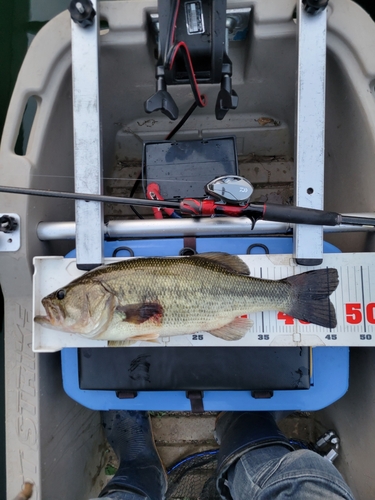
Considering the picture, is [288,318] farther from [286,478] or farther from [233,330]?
[286,478]

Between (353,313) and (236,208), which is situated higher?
(236,208)

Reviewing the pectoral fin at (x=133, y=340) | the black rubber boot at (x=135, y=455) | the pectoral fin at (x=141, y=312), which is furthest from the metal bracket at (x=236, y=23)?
the black rubber boot at (x=135, y=455)

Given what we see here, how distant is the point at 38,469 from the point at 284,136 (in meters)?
2.49

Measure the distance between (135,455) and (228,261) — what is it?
1.49 metres

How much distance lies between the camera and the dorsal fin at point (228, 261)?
162 cm

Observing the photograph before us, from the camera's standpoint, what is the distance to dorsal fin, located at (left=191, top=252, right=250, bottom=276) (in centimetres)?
162

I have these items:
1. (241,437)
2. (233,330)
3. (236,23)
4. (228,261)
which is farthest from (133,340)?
(236,23)

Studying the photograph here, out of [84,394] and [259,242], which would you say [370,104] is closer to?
[259,242]

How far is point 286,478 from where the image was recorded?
1499mm

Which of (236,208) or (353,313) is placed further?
(353,313)

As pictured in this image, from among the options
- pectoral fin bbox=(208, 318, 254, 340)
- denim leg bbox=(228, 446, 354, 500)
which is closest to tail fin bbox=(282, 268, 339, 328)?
pectoral fin bbox=(208, 318, 254, 340)

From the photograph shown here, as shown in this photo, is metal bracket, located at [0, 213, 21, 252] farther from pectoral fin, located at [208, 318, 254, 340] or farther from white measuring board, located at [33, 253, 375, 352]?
pectoral fin, located at [208, 318, 254, 340]

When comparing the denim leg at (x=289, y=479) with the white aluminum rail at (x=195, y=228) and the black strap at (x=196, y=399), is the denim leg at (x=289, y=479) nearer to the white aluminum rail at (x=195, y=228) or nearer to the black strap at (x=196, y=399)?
the black strap at (x=196, y=399)

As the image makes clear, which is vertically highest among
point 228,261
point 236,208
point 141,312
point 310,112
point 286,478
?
point 310,112
